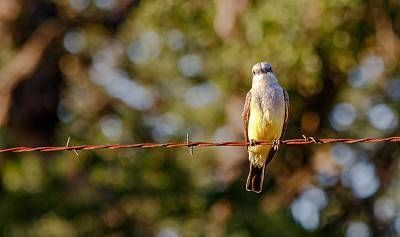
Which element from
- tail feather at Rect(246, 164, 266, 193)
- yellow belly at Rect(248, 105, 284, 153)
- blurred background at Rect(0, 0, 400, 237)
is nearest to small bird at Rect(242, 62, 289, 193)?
yellow belly at Rect(248, 105, 284, 153)

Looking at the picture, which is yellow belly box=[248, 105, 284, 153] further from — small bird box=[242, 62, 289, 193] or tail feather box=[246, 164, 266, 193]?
tail feather box=[246, 164, 266, 193]

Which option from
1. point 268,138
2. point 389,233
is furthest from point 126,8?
point 268,138

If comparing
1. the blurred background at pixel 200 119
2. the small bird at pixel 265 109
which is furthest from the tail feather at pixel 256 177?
the blurred background at pixel 200 119

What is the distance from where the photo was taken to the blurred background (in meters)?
14.2

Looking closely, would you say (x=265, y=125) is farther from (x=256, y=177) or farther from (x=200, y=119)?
(x=200, y=119)

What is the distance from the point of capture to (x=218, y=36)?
1545 cm


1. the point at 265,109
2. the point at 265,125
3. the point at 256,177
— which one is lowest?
the point at 256,177

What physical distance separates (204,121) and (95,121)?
2.84 meters

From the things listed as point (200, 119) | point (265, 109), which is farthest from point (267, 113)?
point (200, 119)

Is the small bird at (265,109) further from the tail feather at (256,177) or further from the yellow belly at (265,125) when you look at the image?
the tail feather at (256,177)

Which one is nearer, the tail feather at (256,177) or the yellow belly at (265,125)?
the yellow belly at (265,125)

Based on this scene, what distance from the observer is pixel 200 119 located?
1795 centimetres

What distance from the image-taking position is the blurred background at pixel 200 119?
46.5 ft

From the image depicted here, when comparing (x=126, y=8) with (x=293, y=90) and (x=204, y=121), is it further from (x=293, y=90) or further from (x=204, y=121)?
(x=293, y=90)
